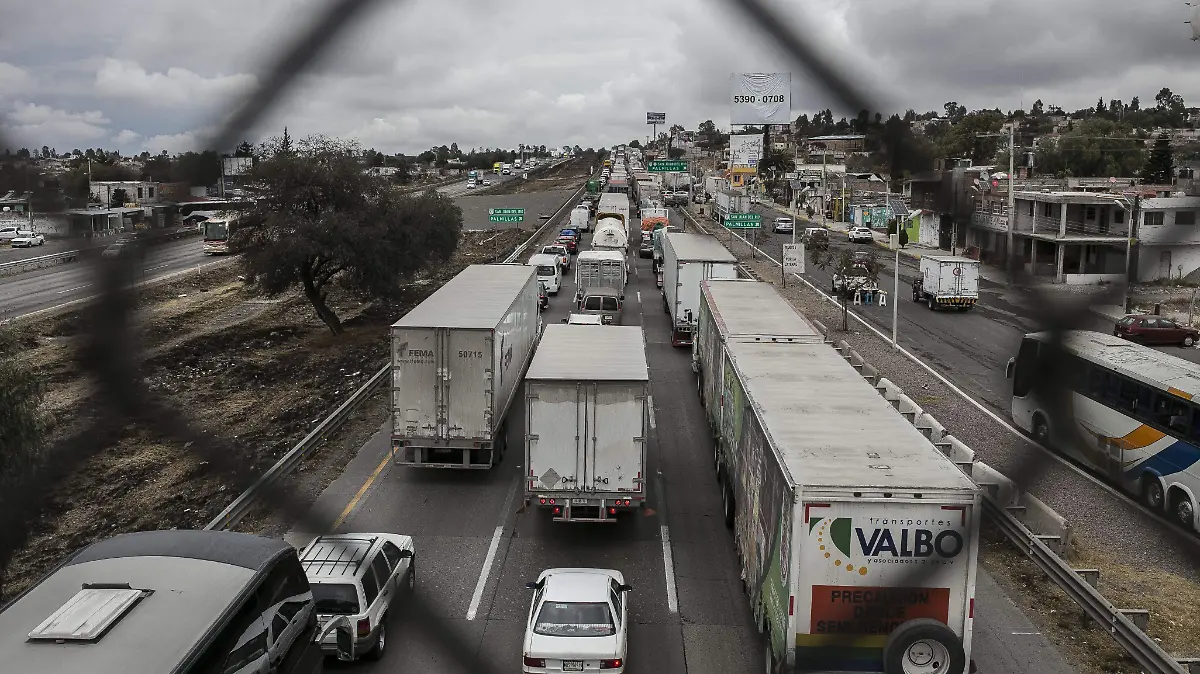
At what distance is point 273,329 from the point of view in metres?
28.5

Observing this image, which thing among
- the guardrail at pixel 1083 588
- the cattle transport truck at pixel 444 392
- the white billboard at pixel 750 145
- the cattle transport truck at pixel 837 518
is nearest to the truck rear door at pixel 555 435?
the cattle transport truck at pixel 837 518

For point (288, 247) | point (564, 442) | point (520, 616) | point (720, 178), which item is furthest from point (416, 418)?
point (720, 178)

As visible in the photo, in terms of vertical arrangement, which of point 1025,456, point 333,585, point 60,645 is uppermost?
point 1025,456

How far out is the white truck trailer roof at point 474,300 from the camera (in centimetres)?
1345

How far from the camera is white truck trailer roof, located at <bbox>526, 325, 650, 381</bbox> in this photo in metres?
11.4

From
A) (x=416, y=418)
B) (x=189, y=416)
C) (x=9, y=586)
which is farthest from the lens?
(x=416, y=418)

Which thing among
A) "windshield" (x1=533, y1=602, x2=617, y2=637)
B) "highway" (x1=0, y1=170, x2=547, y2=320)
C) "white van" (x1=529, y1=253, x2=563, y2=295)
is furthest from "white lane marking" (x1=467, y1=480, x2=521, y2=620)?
"white van" (x1=529, y1=253, x2=563, y2=295)

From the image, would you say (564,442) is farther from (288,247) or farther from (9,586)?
(288,247)

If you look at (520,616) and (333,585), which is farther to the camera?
(520,616)

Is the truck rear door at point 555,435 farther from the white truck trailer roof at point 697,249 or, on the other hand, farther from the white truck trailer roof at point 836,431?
the white truck trailer roof at point 697,249

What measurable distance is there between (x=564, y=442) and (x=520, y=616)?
2438mm

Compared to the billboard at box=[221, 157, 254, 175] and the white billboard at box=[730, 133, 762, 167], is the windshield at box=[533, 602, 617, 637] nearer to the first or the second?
the white billboard at box=[730, 133, 762, 167]

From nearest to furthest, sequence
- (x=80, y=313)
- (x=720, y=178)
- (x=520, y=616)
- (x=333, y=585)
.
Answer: (x=80, y=313)
(x=333, y=585)
(x=520, y=616)
(x=720, y=178)

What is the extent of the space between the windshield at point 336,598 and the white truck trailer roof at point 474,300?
5338 millimetres
